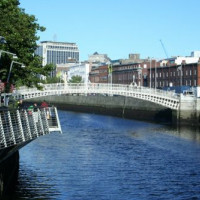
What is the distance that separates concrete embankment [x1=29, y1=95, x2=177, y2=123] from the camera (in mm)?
80625

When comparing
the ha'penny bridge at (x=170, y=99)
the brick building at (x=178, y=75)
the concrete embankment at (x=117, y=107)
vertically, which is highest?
the brick building at (x=178, y=75)

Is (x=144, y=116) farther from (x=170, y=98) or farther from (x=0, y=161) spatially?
(x=0, y=161)

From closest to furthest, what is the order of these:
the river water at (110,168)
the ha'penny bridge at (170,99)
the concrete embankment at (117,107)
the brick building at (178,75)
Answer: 1. the river water at (110,168)
2. the ha'penny bridge at (170,99)
3. the concrete embankment at (117,107)
4. the brick building at (178,75)

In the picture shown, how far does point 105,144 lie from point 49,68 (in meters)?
8.81

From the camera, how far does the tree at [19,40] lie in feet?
115

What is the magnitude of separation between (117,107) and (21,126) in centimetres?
7323

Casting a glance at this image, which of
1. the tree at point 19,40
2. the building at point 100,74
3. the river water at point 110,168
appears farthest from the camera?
the building at point 100,74

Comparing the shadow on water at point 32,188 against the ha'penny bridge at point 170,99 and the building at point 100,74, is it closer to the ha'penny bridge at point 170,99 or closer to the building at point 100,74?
the ha'penny bridge at point 170,99

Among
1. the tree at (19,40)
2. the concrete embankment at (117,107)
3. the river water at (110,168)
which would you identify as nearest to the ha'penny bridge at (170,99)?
the concrete embankment at (117,107)

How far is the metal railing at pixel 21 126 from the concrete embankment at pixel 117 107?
4756cm

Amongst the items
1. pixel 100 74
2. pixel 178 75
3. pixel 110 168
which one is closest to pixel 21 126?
pixel 110 168

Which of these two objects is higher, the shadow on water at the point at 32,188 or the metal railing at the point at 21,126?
the metal railing at the point at 21,126

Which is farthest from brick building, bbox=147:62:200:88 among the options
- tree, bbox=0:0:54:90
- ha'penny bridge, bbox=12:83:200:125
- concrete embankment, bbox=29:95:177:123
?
tree, bbox=0:0:54:90

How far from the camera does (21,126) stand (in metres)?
24.1
